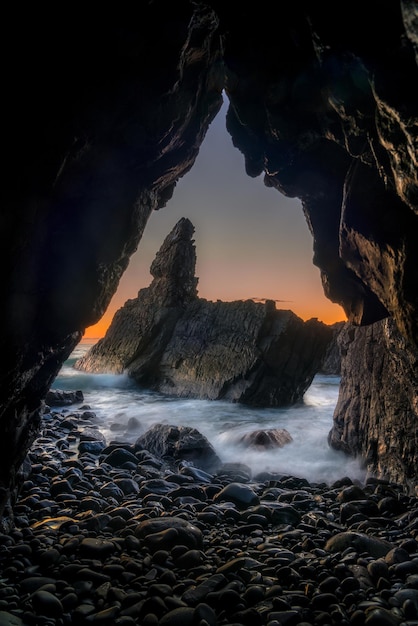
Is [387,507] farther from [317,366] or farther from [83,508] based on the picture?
[317,366]

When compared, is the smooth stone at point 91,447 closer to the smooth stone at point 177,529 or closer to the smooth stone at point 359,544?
the smooth stone at point 177,529

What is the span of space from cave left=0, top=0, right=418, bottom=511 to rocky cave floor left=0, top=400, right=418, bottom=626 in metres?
1.05

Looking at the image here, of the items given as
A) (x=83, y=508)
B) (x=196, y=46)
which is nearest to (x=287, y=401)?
(x=83, y=508)

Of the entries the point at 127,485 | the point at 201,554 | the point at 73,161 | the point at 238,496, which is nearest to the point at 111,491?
the point at 127,485

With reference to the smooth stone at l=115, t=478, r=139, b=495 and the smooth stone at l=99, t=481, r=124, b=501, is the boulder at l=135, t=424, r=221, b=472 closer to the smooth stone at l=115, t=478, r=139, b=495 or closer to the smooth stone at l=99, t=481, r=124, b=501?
the smooth stone at l=115, t=478, r=139, b=495

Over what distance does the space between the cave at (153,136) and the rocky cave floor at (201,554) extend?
1.05m

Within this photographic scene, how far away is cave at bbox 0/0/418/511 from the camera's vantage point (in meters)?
3.25

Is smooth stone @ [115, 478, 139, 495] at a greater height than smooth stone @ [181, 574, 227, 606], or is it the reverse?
smooth stone @ [181, 574, 227, 606]

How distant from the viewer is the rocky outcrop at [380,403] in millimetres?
5559

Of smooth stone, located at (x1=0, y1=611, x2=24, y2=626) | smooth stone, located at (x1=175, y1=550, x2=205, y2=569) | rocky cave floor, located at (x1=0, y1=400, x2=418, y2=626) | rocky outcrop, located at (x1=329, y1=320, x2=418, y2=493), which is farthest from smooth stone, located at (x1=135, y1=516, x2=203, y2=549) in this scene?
rocky outcrop, located at (x1=329, y1=320, x2=418, y2=493)

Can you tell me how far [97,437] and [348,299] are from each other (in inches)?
280

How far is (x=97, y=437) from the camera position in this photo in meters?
8.74

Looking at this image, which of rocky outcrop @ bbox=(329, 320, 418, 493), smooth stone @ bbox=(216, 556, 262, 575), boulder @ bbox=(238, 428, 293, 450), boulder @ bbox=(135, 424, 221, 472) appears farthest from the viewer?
boulder @ bbox=(238, 428, 293, 450)

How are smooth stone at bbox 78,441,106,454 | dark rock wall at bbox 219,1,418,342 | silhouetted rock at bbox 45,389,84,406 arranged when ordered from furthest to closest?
1. silhouetted rock at bbox 45,389,84,406
2. smooth stone at bbox 78,441,106,454
3. dark rock wall at bbox 219,1,418,342
